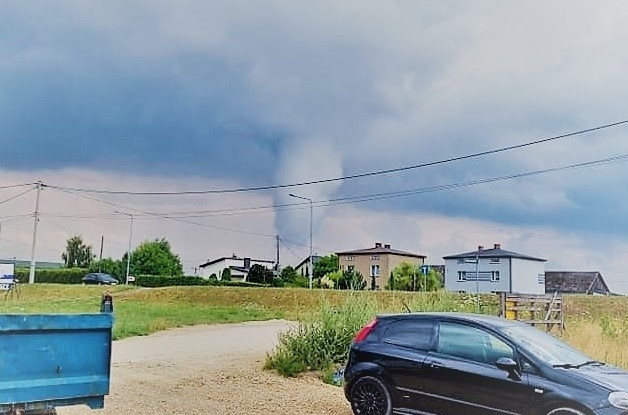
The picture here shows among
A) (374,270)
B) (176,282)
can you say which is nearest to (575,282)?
(374,270)

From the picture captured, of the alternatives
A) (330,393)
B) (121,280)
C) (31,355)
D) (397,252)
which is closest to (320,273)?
(397,252)

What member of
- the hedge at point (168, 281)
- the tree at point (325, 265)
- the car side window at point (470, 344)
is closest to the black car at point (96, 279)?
the hedge at point (168, 281)

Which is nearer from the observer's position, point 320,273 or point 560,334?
point 560,334

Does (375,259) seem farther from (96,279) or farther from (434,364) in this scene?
(434,364)

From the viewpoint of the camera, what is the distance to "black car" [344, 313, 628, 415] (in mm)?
7914

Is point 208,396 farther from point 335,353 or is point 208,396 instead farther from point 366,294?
point 366,294

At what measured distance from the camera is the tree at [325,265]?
266 feet

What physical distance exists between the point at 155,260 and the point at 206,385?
86374 mm

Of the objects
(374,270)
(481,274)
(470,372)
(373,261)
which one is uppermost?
(373,261)

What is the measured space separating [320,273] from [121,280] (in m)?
23.5

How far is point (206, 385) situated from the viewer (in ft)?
40.5

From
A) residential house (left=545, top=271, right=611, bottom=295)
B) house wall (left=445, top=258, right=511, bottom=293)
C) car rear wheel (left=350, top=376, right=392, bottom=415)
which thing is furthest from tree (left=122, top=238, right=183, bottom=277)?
car rear wheel (left=350, top=376, right=392, bottom=415)

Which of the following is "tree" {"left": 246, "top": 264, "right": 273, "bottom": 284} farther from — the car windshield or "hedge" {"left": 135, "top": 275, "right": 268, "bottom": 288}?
the car windshield

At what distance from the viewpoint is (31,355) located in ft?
18.9
